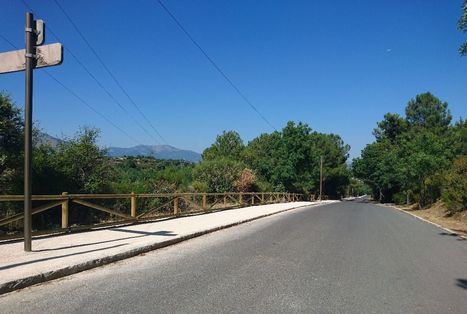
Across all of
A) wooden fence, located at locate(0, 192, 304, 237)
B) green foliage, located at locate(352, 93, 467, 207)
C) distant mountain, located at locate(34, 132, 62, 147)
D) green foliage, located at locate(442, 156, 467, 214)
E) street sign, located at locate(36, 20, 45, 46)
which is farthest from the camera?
green foliage, located at locate(352, 93, 467, 207)

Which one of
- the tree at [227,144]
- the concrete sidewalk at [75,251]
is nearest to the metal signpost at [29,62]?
the concrete sidewalk at [75,251]

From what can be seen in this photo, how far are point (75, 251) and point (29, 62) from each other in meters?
3.84

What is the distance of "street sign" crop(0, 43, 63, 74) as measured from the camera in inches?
352

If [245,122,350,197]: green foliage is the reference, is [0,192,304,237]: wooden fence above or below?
below

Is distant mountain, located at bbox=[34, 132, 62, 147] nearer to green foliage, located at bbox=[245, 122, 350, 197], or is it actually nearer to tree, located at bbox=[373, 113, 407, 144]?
green foliage, located at bbox=[245, 122, 350, 197]

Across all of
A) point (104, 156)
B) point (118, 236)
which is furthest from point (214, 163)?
point (118, 236)

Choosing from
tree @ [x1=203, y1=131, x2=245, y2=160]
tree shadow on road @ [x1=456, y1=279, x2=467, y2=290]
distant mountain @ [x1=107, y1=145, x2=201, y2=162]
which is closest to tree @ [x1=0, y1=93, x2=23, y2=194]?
distant mountain @ [x1=107, y1=145, x2=201, y2=162]

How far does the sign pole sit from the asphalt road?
5.85 feet

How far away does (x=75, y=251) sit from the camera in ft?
30.8

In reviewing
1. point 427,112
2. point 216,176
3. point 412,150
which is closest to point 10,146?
point 216,176

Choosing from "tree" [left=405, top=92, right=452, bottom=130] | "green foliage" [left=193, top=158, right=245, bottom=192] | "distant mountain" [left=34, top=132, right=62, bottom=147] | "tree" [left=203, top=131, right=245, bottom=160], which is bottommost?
"green foliage" [left=193, top=158, right=245, bottom=192]

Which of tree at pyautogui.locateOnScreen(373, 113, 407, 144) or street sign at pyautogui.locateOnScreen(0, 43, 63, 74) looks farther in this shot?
tree at pyautogui.locateOnScreen(373, 113, 407, 144)

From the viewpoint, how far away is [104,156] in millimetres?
21031

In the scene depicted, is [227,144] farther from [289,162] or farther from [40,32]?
[40,32]
